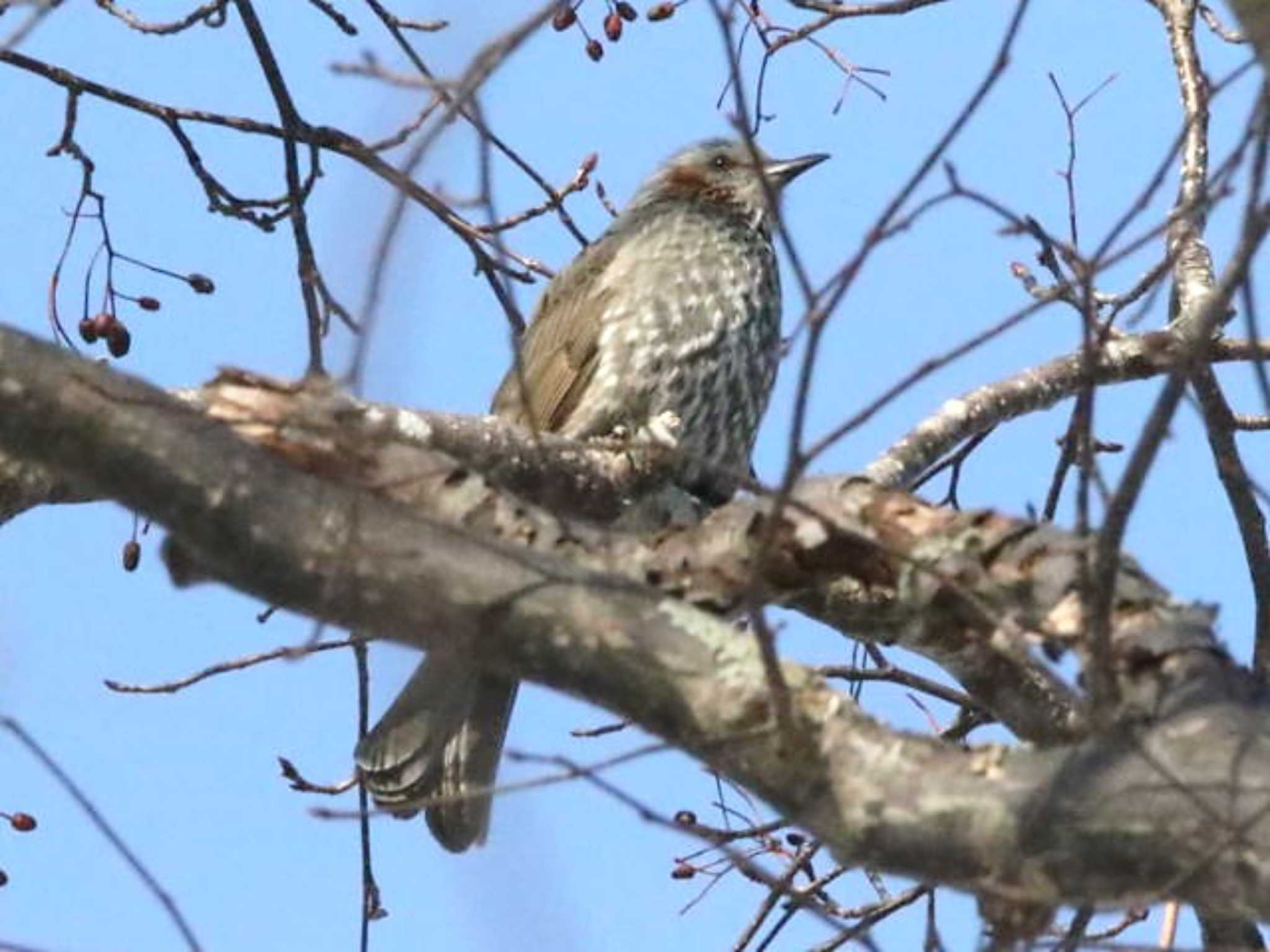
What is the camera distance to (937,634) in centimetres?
354

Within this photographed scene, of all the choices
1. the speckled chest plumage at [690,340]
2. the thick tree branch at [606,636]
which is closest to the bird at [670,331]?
the speckled chest plumage at [690,340]

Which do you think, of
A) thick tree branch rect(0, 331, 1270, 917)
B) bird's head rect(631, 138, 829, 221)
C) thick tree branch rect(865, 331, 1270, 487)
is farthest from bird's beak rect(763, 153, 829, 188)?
thick tree branch rect(0, 331, 1270, 917)

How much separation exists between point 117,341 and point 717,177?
8.39ft

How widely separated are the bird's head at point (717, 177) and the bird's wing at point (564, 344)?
614 mm

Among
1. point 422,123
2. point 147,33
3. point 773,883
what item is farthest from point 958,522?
point 147,33

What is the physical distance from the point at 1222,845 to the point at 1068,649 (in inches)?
23.0

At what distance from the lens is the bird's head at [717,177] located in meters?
7.35

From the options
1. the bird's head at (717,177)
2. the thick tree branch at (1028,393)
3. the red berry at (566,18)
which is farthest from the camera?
the bird's head at (717,177)

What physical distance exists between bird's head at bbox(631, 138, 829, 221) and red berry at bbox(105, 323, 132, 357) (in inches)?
86.7

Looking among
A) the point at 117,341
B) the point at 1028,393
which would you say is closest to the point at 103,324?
A: the point at 117,341

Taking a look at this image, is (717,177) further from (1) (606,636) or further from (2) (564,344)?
(1) (606,636)

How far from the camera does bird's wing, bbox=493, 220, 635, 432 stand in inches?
249

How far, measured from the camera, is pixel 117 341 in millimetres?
5559

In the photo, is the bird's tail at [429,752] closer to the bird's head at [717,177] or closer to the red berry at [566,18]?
the red berry at [566,18]
